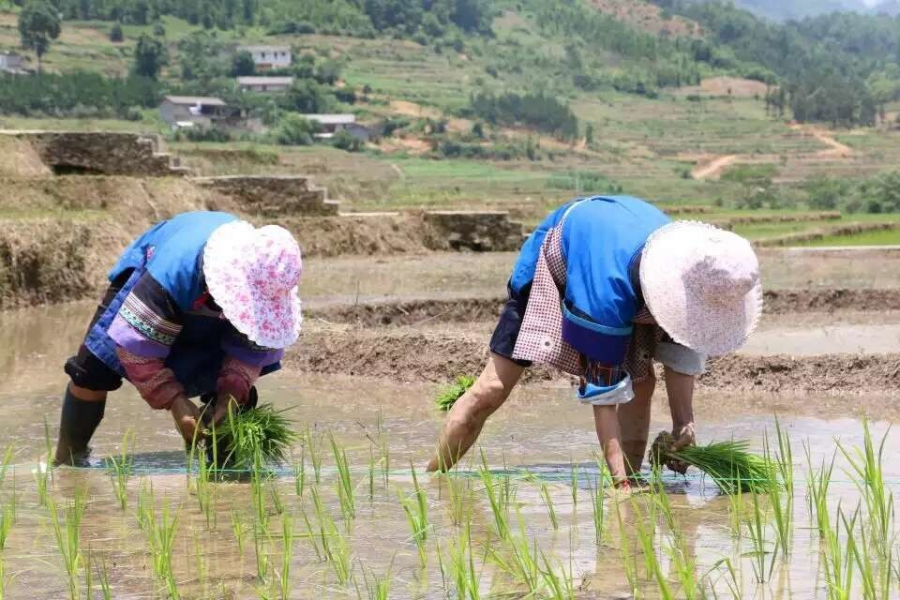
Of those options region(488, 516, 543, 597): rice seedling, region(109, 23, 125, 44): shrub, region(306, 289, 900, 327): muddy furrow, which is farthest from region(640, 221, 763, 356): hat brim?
region(109, 23, 125, 44): shrub

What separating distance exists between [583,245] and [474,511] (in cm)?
102

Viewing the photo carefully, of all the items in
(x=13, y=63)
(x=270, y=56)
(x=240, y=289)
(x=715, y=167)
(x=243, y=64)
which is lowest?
(x=715, y=167)

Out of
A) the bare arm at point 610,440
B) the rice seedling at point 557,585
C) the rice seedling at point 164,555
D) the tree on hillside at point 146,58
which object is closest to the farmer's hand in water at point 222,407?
the rice seedling at point 164,555

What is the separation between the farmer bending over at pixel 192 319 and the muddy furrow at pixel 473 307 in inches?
238

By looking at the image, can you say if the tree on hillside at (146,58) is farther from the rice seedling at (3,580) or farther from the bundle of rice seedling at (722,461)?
the rice seedling at (3,580)

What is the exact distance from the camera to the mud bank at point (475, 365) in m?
8.52

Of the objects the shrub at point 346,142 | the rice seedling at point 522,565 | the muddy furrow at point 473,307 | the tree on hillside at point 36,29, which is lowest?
the shrub at point 346,142

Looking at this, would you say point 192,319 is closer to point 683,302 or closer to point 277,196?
point 683,302

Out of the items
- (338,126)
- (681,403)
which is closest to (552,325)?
(681,403)

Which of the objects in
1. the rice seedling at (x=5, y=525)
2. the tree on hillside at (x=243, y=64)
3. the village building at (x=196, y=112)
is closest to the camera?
the rice seedling at (x=5, y=525)

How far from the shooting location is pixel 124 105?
73688mm

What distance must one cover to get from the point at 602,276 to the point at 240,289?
1.30 m

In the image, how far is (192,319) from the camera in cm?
536

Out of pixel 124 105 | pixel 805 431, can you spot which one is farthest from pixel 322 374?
pixel 124 105
